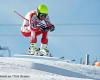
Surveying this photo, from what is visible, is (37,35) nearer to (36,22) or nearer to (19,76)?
(36,22)

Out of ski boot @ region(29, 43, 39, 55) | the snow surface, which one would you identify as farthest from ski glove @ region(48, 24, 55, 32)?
the snow surface

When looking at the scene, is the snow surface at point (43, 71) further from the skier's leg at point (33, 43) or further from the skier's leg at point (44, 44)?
the skier's leg at point (44, 44)

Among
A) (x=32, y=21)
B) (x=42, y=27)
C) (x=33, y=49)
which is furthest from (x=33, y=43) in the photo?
(x=32, y=21)

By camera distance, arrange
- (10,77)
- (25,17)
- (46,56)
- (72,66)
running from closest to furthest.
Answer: (10,77) < (72,66) < (46,56) < (25,17)

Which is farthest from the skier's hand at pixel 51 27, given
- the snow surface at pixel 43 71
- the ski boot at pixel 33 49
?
the snow surface at pixel 43 71

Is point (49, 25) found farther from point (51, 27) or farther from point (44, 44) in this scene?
point (44, 44)

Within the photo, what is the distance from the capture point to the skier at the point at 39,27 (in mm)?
11953

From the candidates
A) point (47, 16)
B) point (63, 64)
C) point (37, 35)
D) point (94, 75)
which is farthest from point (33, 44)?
point (94, 75)

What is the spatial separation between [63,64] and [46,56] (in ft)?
10.1

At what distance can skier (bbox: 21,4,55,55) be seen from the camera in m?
12.0

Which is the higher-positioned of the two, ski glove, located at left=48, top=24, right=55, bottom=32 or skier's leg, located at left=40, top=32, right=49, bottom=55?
ski glove, located at left=48, top=24, right=55, bottom=32

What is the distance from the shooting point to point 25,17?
13.0m

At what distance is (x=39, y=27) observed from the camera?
12.0 meters

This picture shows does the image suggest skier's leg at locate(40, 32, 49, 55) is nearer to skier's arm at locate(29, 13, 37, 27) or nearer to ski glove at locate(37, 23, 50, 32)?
ski glove at locate(37, 23, 50, 32)
